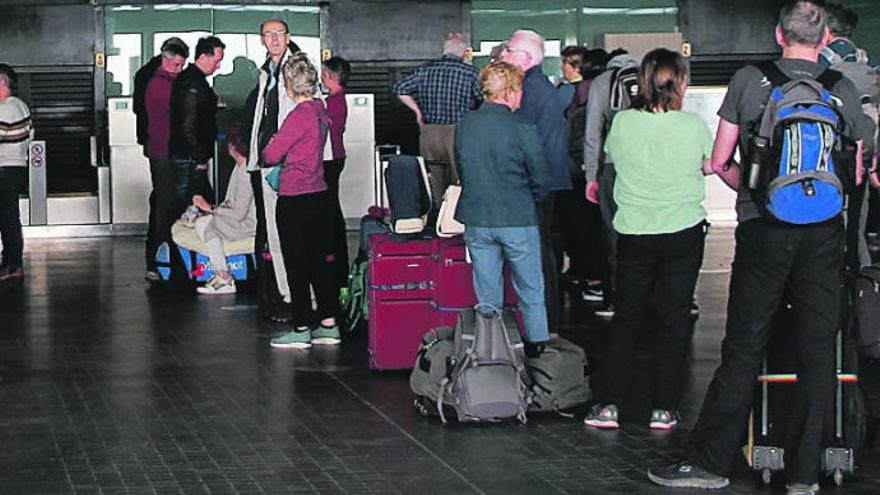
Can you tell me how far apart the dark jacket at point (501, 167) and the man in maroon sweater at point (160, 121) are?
485 cm

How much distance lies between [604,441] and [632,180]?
1004 millimetres

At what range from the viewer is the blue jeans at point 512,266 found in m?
7.11

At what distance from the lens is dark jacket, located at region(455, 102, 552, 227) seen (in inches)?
278

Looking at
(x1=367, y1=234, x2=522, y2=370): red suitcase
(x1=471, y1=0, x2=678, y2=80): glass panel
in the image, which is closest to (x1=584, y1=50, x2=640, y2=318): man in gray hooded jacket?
(x1=367, y1=234, x2=522, y2=370): red suitcase

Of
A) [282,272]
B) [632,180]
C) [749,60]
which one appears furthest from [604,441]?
[749,60]

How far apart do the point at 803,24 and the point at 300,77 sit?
353 centimetres

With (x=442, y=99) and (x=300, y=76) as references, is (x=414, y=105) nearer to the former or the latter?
(x=442, y=99)

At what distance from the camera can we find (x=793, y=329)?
5562mm

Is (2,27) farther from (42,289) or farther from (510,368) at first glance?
(510,368)

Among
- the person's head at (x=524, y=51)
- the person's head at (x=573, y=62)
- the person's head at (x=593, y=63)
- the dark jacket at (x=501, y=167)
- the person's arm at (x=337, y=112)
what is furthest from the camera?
the person's head at (x=573, y=62)

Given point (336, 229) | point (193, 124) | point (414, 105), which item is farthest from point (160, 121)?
point (414, 105)

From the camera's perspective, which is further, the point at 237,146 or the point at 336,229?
the point at 237,146

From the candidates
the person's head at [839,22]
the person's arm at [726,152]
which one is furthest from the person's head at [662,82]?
the person's head at [839,22]

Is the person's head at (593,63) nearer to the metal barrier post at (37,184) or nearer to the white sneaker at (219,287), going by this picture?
the white sneaker at (219,287)
